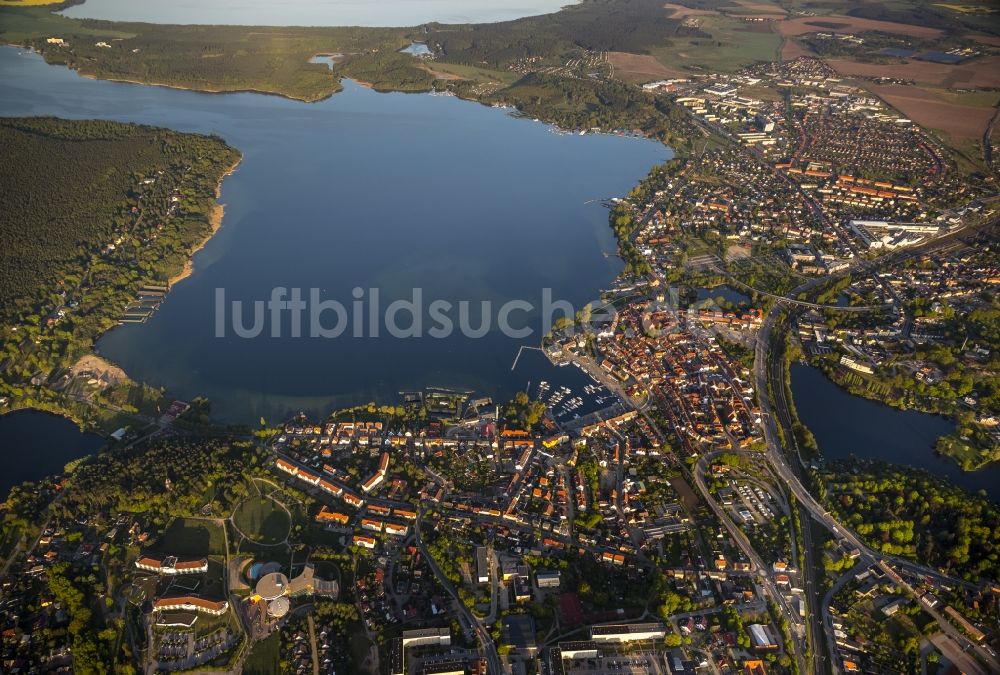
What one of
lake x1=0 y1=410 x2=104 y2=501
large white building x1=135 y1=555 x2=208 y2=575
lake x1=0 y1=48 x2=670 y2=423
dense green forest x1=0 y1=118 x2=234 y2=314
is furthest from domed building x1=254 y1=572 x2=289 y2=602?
dense green forest x1=0 y1=118 x2=234 y2=314

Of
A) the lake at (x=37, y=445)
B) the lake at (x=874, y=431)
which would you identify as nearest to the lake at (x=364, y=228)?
the lake at (x=37, y=445)

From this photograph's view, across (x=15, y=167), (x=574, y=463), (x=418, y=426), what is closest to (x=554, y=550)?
(x=574, y=463)

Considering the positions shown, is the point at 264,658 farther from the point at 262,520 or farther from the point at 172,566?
the point at 262,520

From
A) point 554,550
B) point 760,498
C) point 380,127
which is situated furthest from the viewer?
point 380,127

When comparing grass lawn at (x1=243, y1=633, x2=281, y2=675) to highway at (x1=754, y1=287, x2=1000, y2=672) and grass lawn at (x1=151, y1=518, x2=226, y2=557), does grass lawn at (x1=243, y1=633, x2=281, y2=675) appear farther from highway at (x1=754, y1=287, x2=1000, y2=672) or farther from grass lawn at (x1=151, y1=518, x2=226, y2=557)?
highway at (x1=754, y1=287, x2=1000, y2=672)

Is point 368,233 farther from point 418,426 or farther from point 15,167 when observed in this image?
point 15,167
